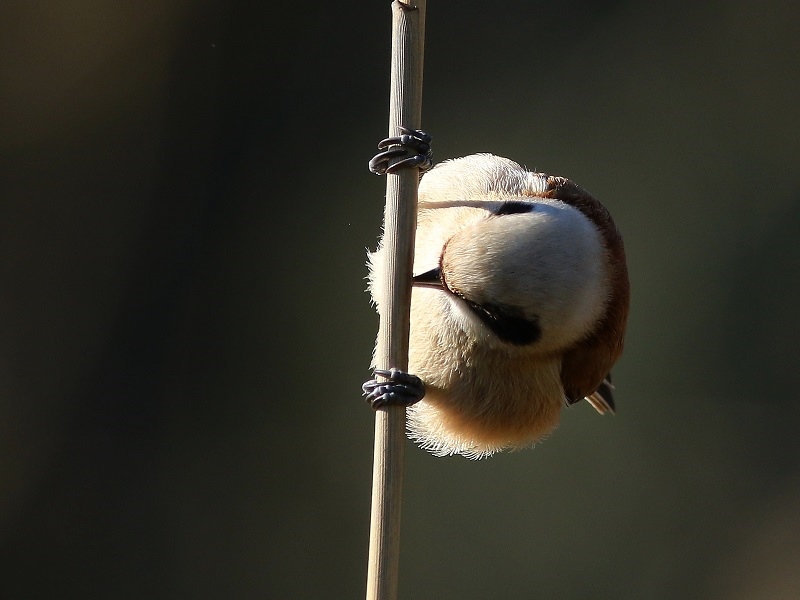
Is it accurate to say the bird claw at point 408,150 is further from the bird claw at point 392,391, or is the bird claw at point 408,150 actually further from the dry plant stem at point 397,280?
the bird claw at point 392,391

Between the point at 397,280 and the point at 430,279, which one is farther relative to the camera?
the point at 430,279

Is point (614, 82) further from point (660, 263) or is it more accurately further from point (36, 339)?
point (36, 339)

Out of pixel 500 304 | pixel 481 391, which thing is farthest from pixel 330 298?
pixel 500 304

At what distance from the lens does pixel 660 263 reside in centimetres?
304

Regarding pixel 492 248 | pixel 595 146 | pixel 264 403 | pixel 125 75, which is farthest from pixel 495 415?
pixel 125 75

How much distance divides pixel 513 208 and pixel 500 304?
22 centimetres

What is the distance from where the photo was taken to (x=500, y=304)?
4.60 feet

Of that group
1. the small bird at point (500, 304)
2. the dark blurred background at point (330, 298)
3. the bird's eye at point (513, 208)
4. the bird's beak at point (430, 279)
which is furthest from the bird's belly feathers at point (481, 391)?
the dark blurred background at point (330, 298)

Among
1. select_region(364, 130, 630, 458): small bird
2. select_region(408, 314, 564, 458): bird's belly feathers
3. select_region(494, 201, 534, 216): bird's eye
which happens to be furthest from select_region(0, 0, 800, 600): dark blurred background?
select_region(494, 201, 534, 216): bird's eye

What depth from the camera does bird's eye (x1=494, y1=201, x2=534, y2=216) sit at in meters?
1.54

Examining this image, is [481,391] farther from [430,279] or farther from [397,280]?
[397,280]

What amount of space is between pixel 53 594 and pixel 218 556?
19.8 inches

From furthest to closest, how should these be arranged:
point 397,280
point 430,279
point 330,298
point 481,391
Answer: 1. point 330,298
2. point 481,391
3. point 430,279
4. point 397,280

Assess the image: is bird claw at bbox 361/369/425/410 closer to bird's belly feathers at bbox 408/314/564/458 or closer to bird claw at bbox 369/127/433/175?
bird's belly feathers at bbox 408/314/564/458
